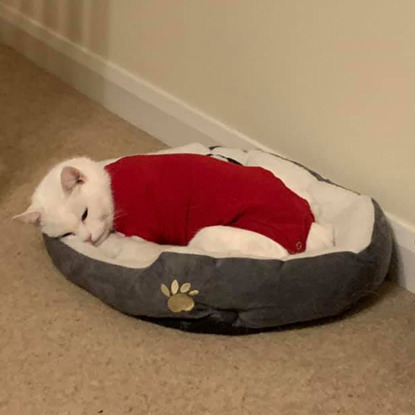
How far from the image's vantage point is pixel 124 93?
2428 millimetres

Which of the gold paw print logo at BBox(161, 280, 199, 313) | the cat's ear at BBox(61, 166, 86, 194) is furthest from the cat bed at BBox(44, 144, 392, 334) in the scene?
the cat's ear at BBox(61, 166, 86, 194)

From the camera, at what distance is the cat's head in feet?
5.70

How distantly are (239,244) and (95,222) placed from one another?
0.33 m

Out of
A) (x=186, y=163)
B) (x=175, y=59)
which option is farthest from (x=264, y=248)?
(x=175, y=59)

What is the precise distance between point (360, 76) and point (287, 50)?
219 mm

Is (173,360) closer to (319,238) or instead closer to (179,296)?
(179,296)

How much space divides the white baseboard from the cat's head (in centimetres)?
52

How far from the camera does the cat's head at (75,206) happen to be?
174 cm

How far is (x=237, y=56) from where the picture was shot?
2.05m

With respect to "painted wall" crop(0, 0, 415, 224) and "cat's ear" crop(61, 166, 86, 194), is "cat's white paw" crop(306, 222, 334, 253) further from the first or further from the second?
"cat's ear" crop(61, 166, 86, 194)

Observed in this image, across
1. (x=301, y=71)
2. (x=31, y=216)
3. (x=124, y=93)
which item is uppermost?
(x=301, y=71)

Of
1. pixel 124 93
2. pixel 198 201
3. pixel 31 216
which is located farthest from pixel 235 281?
pixel 124 93

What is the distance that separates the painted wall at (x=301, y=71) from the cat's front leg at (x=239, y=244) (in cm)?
34

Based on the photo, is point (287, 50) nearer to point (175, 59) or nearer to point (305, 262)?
point (175, 59)
